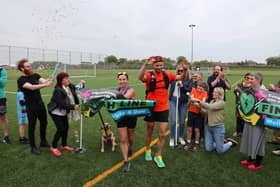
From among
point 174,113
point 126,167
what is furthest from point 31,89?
point 174,113

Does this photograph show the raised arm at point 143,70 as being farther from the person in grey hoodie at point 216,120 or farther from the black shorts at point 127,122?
the person in grey hoodie at point 216,120

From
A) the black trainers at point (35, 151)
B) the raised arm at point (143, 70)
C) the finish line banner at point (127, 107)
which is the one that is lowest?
the black trainers at point (35, 151)

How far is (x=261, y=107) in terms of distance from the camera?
377cm

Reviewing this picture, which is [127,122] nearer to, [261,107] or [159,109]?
[159,109]

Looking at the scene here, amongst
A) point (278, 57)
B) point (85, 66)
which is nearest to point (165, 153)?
point (85, 66)

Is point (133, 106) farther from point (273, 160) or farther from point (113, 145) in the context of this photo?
point (273, 160)

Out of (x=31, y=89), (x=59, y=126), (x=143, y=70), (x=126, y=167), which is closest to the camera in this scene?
(x=143, y=70)

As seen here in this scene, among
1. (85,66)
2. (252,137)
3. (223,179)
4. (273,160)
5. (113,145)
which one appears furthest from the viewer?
(85,66)

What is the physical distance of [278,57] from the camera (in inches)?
4532

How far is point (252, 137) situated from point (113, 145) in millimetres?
3027

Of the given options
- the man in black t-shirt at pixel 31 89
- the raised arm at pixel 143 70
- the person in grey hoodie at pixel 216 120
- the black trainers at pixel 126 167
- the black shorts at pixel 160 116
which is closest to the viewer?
the raised arm at pixel 143 70

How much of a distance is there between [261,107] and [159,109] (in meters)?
1.88

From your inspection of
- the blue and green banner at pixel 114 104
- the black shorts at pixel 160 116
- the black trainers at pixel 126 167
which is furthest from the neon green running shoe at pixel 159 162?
the blue and green banner at pixel 114 104

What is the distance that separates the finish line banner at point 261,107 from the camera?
3656 mm
